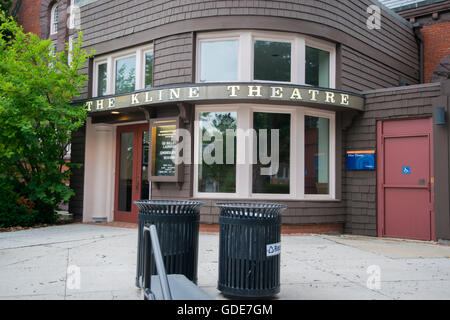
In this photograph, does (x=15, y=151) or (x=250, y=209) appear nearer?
(x=250, y=209)

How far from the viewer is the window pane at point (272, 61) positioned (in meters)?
9.70

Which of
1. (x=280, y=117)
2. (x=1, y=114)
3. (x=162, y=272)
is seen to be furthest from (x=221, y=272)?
(x=1, y=114)

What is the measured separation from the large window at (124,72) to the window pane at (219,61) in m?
1.60

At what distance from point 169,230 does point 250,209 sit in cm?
92

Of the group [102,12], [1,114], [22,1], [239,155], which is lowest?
[239,155]

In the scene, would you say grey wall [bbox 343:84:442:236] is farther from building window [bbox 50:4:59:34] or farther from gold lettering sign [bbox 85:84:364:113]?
building window [bbox 50:4:59:34]

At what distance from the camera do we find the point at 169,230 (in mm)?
4785

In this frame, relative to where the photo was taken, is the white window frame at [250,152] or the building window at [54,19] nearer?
the white window frame at [250,152]

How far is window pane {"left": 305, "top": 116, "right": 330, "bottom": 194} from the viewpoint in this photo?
9.95 metres

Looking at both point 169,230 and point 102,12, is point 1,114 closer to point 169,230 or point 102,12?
point 102,12

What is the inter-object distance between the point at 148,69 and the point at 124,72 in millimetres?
960
